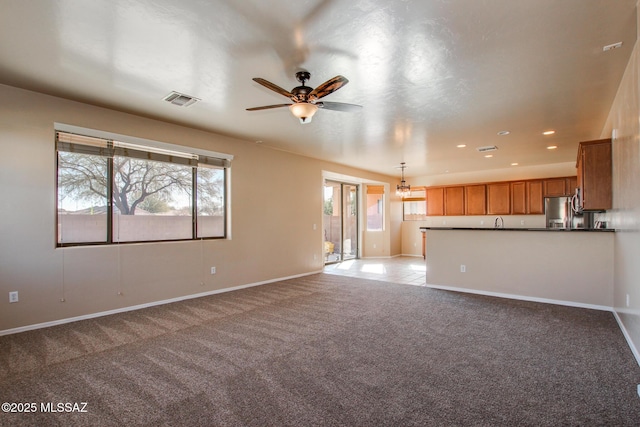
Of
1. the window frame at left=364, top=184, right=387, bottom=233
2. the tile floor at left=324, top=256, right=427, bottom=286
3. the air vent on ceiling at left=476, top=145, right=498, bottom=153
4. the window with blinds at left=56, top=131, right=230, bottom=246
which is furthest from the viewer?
the window frame at left=364, top=184, right=387, bottom=233

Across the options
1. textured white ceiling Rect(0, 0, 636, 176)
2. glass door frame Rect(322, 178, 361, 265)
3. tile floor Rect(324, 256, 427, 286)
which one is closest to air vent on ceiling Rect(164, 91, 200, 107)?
textured white ceiling Rect(0, 0, 636, 176)

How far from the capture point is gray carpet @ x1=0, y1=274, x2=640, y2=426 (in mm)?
1961

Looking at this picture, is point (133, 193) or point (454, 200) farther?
point (454, 200)

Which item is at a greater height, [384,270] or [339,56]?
[339,56]

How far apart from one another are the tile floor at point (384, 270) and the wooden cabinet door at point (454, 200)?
1.78 meters

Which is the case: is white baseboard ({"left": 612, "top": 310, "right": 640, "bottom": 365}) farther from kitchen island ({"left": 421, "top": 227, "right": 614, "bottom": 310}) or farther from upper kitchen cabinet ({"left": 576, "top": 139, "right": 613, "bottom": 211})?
upper kitchen cabinet ({"left": 576, "top": 139, "right": 613, "bottom": 211})

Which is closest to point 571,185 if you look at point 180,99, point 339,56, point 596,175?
point 596,175

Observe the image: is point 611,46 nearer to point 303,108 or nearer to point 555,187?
point 303,108

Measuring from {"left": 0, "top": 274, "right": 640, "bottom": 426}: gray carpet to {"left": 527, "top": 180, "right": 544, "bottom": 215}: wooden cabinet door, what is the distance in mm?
4419

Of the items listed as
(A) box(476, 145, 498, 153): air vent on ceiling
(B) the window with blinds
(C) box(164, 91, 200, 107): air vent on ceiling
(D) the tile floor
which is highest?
(C) box(164, 91, 200, 107): air vent on ceiling

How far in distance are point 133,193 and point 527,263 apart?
19.9 ft

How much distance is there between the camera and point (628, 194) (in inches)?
113

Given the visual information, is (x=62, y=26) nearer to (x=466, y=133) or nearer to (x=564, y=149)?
(x=466, y=133)

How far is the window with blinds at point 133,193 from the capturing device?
12.5 feet
